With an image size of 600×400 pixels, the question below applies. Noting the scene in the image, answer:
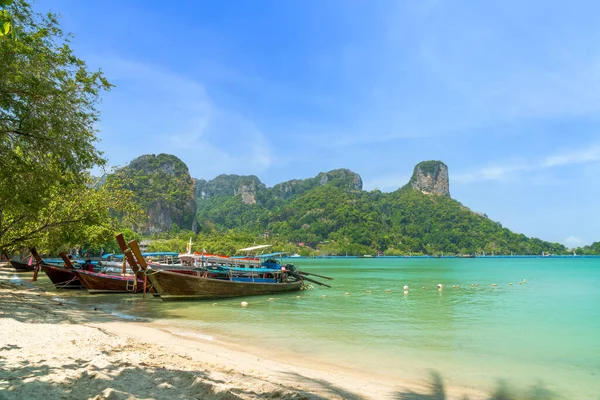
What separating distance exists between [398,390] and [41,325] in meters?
7.92

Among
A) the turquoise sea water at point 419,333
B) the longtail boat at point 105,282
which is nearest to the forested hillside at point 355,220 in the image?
the longtail boat at point 105,282

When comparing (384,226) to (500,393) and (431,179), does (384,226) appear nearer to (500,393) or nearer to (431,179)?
(431,179)

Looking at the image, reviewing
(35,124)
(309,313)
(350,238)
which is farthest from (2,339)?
(350,238)

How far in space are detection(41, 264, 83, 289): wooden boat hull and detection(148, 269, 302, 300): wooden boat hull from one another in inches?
266

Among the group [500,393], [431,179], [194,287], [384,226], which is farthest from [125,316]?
[431,179]

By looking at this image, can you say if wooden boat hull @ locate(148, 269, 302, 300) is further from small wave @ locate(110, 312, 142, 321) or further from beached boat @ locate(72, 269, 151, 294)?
small wave @ locate(110, 312, 142, 321)

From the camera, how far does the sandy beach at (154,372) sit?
14.0 feet

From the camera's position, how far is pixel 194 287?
17016 mm

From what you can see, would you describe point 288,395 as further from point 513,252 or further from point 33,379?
point 513,252

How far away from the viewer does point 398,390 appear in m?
6.07

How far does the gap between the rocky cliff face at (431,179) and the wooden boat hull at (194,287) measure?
16312 centimetres

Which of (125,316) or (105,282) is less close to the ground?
(105,282)

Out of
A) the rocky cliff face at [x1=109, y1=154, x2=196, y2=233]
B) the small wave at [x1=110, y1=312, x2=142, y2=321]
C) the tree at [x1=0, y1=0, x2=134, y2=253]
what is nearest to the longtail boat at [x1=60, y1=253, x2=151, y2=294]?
the small wave at [x1=110, y1=312, x2=142, y2=321]

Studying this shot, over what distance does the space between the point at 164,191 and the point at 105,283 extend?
4021 inches
